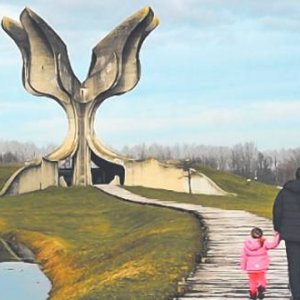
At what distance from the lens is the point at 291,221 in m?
9.34

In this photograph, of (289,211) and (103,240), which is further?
(103,240)

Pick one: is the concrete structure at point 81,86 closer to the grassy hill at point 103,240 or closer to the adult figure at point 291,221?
the grassy hill at point 103,240

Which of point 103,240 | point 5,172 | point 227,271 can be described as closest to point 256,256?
point 227,271

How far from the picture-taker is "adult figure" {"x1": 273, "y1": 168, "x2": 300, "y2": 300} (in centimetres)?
930

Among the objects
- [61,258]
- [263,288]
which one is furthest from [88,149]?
[263,288]

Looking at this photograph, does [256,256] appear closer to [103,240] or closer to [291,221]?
[291,221]

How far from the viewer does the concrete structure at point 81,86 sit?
48.8 meters

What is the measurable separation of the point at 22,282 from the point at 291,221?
12.2 metres

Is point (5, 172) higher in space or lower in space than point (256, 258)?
lower

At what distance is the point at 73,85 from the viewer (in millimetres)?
50062

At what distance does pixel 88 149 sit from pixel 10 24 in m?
9.67

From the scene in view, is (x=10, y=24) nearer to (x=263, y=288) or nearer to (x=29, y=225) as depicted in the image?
(x=29, y=225)

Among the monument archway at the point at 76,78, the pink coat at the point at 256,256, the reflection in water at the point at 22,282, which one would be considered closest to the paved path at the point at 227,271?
the pink coat at the point at 256,256

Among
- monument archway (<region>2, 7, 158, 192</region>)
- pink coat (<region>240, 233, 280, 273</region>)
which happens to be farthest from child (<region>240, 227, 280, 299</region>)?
monument archway (<region>2, 7, 158, 192</region>)
